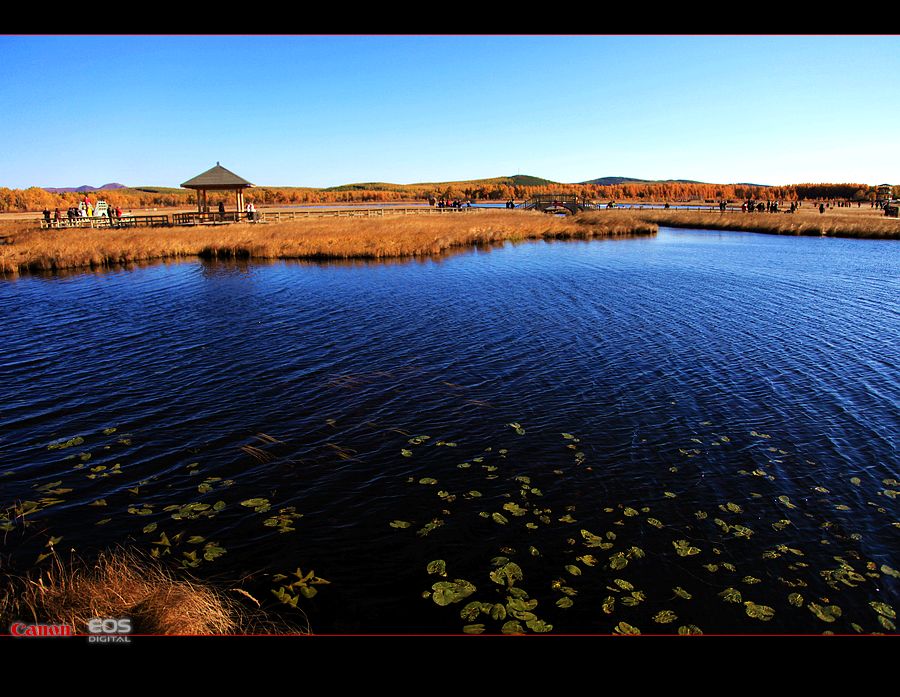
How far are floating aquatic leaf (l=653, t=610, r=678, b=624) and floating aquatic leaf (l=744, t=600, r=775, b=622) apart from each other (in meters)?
0.88

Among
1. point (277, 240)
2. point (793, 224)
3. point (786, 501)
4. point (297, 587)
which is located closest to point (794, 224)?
point (793, 224)

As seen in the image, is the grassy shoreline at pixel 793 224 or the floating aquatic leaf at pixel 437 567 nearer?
the floating aquatic leaf at pixel 437 567

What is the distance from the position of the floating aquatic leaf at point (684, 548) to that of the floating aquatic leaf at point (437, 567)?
3161 millimetres

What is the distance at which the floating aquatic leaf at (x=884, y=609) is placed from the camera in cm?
575

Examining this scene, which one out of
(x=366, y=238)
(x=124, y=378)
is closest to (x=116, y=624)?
(x=124, y=378)

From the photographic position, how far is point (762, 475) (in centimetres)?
853

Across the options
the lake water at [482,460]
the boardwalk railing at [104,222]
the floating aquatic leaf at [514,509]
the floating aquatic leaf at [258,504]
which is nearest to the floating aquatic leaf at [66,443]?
the lake water at [482,460]

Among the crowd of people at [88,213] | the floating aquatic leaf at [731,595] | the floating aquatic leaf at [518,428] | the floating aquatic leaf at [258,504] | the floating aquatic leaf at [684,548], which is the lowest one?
the floating aquatic leaf at [731,595]

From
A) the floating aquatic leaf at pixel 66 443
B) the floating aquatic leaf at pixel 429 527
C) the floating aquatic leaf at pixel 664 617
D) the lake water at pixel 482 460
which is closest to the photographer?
the floating aquatic leaf at pixel 664 617

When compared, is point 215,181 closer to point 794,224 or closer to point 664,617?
point 664,617

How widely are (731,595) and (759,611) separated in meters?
0.31

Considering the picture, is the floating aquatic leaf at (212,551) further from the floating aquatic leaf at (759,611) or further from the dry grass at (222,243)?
the dry grass at (222,243)

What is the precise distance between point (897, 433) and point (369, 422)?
34.4ft
